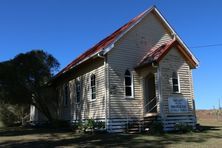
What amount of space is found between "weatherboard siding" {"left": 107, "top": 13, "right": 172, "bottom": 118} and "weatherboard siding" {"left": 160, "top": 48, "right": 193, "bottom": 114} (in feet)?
5.71

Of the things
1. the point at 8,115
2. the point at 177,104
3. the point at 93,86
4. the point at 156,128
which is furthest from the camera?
the point at 8,115

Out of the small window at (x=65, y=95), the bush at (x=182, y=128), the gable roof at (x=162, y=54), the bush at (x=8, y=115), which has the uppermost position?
the gable roof at (x=162, y=54)

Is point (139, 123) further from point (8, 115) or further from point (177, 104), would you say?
point (8, 115)

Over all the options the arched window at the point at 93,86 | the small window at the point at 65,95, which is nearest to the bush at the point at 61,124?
the small window at the point at 65,95

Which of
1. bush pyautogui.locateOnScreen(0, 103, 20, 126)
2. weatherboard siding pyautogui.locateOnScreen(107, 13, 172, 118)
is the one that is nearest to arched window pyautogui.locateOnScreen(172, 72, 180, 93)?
weatherboard siding pyautogui.locateOnScreen(107, 13, 172, 118)

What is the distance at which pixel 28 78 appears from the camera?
28844 mm

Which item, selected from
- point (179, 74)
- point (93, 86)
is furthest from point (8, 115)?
point (179, 74)

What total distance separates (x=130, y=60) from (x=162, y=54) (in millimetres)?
2388

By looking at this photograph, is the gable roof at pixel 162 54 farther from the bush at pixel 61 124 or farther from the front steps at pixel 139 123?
the bush at pixel 61 124

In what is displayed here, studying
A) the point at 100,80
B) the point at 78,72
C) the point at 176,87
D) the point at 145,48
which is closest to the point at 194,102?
the point at 176,87

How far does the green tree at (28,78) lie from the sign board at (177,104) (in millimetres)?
11796

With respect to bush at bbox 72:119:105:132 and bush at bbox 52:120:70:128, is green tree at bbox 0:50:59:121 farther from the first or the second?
bush at bbox 72:119:105:132

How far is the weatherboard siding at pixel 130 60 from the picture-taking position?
21.8 metres

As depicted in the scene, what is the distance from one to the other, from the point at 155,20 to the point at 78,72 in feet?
22.5
